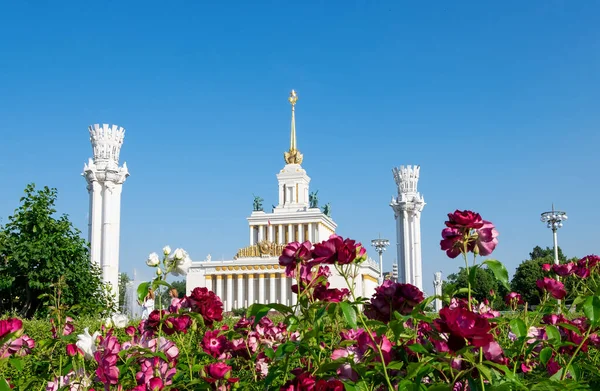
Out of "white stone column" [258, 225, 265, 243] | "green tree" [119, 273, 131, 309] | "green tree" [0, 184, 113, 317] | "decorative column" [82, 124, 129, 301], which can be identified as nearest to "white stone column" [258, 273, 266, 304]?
"white stone column" [258, 225, 265, 243]

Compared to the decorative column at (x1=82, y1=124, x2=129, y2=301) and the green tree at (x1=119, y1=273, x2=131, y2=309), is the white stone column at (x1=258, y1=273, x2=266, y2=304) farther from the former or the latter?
the decorative column at (x1=82, y1=124, x2=129, y2=301)

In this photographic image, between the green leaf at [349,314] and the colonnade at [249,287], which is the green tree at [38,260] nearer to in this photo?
the green leaf at [349,314]

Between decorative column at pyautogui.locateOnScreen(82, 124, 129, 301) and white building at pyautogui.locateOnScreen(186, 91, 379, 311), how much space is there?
52.5ft

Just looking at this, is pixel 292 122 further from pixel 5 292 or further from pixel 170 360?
pixel 170 360

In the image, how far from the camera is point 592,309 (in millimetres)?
2459

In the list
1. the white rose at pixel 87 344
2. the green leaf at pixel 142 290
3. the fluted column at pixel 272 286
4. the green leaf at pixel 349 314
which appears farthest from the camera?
the fluted column at pixel 272 286

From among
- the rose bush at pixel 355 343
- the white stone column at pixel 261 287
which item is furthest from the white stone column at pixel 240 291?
the rose bush at pixel 355 343

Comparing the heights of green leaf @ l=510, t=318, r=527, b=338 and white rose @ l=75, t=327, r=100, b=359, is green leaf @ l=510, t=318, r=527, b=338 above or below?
above

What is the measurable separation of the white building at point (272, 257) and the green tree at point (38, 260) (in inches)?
1041

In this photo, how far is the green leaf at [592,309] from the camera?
2.43 metres

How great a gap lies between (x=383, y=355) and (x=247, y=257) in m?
44.7

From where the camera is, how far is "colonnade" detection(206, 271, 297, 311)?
45969 millimetres

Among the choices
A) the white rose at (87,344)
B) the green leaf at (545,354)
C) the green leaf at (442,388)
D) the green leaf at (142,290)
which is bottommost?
the green leaf at (442,388)

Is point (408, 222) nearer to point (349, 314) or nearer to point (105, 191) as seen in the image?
point (105, 191)
